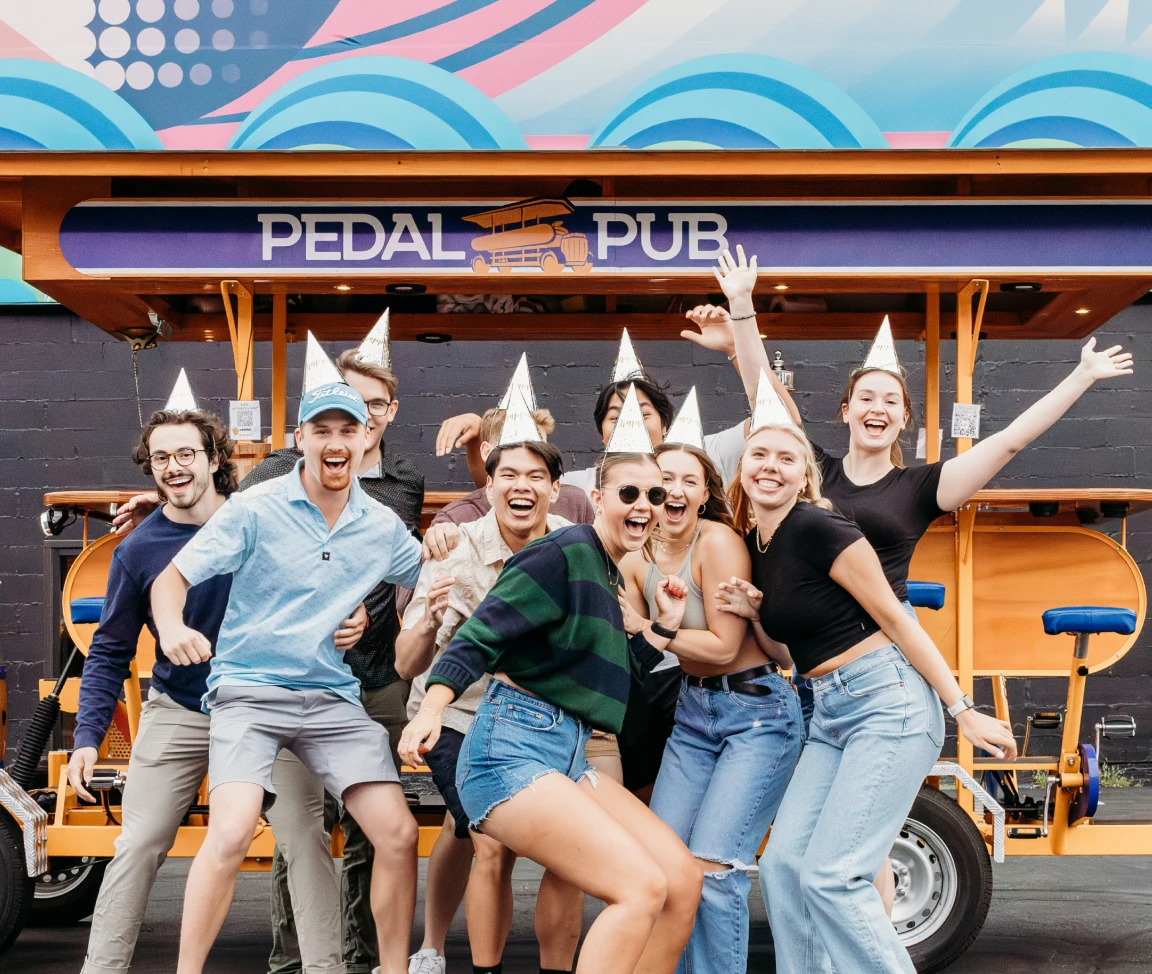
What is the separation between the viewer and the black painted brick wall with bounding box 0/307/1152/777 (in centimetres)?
950

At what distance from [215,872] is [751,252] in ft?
9.90

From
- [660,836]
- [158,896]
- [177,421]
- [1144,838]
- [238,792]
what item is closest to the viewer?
[660,836]

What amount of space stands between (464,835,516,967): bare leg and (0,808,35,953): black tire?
2051mm

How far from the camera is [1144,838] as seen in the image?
4.91 m

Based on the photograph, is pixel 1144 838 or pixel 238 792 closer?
pixel 238 792

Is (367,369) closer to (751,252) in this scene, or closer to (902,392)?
(751,252)

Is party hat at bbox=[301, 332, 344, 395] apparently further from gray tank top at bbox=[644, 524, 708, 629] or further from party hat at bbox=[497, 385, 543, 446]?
gray tank top at bbox=[644, 524, 708, 629]

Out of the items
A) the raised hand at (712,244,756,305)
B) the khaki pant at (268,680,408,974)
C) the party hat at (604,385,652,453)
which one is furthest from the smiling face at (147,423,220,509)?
the raised hand at (712,244,756,305)

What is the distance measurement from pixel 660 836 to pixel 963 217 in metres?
2.85

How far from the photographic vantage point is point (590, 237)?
512 centimetres

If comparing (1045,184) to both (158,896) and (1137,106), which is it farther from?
(158,896)

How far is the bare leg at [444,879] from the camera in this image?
4293 mm

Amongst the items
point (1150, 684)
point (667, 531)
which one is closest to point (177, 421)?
point (667, 531)

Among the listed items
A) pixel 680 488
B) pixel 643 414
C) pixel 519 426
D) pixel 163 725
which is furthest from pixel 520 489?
pixel 163 725
